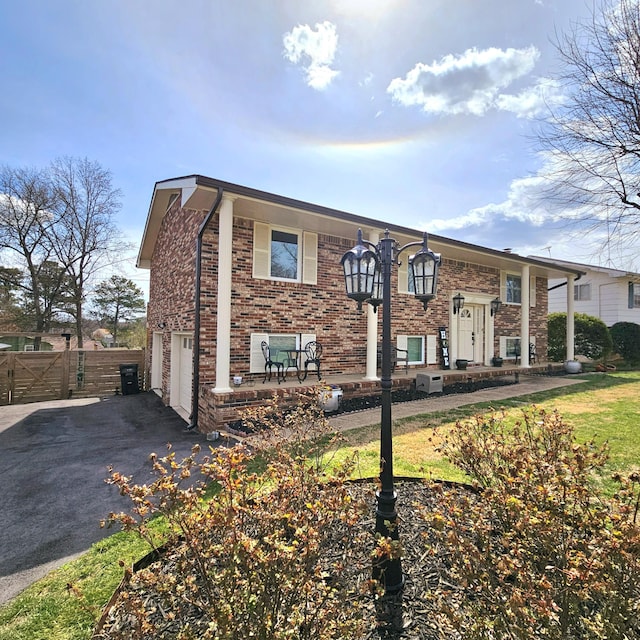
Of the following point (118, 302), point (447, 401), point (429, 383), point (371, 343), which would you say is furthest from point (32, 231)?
point (447, 401)

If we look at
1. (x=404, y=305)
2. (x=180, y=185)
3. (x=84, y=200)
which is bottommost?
(x=404, y=305)

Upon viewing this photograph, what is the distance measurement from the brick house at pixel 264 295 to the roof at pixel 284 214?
0.03m

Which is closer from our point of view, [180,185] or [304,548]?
[304,548]

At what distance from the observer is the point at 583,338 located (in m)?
16.8

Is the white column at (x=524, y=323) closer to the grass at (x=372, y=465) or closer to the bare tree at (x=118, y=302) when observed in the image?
the grass at (x=372, y=465)

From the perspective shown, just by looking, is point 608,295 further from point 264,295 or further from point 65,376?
point 65,376

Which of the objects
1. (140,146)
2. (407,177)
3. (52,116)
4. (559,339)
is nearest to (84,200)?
(52,116)

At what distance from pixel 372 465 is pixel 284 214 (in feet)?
18.7

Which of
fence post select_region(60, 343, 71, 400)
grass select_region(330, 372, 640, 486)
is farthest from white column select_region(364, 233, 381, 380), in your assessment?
fence post select_region(60, 343, 71, 400)

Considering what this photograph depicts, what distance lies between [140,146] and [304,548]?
35.2 feet

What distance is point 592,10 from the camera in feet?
19.5

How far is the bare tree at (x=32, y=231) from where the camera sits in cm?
1795

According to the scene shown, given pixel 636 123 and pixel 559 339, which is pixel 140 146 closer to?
pixel 636 123

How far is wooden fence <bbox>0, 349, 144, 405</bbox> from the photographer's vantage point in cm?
1098
